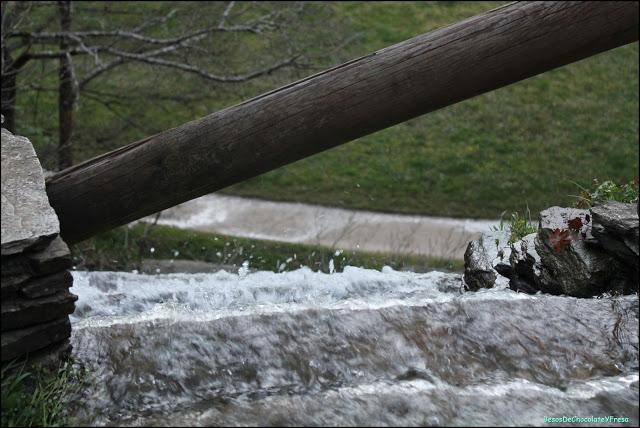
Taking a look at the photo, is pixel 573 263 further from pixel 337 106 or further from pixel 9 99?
pixel 9 99

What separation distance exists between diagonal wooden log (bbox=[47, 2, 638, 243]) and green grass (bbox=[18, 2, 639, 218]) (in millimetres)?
5755

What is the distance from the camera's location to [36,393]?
10.5 feet

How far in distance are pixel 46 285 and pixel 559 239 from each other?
9.07ft

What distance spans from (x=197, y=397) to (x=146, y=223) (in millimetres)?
7376

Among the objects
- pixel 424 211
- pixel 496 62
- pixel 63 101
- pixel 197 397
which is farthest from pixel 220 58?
pixel 197 397

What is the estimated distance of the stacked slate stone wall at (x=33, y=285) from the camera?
3.31m

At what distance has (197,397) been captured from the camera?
3.37m

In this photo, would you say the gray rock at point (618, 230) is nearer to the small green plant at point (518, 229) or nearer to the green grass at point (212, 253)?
the small green plant at point (518, 229)

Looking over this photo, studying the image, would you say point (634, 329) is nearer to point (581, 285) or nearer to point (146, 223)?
point (581, 285)

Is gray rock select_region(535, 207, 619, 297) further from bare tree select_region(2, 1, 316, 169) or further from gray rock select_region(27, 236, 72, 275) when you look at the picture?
bare tree select_region(2, 1, 316, 169)

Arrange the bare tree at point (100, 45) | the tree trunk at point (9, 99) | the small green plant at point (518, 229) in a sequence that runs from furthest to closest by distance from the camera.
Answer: the bare tree at point (100, 45), the tree trunk at point (9, 99), the small green plant at point (518, 229)

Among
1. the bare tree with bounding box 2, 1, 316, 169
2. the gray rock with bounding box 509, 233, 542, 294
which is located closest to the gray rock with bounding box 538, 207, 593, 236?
the gray rock with bounding box 509, 233, 542, 294

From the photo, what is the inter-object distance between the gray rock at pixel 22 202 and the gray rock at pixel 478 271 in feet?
8.38

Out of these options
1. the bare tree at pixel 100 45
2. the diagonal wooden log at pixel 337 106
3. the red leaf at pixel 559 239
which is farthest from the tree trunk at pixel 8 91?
the red leaf at pixel 559 239
